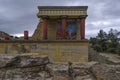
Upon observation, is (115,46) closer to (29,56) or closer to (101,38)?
(101,38)

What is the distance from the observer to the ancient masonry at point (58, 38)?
88.0 feet

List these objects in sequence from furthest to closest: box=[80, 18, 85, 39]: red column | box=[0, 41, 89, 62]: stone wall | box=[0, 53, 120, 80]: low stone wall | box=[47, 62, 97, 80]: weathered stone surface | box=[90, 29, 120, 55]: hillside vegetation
Answer: box=[90, 29, 120, 55]: hillside vegetation, box=[80, 18, 85, 39]: red column, box=[0, 41, 89, 62]: stone wall, box=[0, 53, 120, 80]: low stone wall, box=[47, 62, 97, 80]: weathered stone surface

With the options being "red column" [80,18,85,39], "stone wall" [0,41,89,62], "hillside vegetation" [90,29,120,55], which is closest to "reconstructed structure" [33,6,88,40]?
"red column" [80,18,85,39]

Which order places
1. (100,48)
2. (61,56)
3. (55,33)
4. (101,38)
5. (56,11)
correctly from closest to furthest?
(61,56) → (56,11) → (55,33) → (100,48) → (101,38)

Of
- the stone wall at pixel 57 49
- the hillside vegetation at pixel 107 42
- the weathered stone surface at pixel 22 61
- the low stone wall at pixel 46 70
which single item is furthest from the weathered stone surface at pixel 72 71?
the hillside vegetation at pixel 107 42

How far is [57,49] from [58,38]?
7148 millimetres

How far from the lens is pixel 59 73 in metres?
19.1

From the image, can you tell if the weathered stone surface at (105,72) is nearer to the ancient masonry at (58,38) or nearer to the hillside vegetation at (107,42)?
the ancient masonry at (58,38)

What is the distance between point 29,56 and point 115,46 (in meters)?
32.3

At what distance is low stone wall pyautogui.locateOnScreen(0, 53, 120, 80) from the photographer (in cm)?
1933

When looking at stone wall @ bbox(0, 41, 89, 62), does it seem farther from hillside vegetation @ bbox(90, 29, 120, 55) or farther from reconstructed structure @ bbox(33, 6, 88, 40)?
hillside vegetation @ bbox(90, 29, 120, 55)

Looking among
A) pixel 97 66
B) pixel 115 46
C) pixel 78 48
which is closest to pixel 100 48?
pixel 115 46

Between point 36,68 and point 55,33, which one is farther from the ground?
point 55,33

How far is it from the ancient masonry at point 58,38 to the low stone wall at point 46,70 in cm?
647
